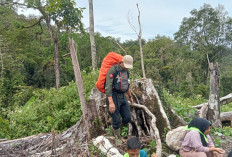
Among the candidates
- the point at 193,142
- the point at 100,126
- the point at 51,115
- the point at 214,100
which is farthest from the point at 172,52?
the point at 193,142

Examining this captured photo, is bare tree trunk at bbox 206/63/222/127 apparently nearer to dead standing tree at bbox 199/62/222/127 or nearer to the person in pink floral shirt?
dead standing tree at bbox 199/62/222/127

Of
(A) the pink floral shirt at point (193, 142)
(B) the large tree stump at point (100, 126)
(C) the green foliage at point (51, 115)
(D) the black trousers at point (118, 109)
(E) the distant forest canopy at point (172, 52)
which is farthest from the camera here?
(E) the distant forest canopy at point (172, 52)

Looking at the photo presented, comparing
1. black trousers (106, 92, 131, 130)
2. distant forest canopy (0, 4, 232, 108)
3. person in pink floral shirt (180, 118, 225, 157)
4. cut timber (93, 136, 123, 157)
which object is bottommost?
cut timber (93, 136, 123, 157)

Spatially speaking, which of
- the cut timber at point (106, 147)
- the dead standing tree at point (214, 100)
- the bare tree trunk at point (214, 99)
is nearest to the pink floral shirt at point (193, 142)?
the cut timber at point (106, 147)

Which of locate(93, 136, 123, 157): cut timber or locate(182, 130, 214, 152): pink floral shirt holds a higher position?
locate(182, 130, 214, 152): pink floral shirt

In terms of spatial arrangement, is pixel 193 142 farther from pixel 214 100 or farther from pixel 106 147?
pixel 214 100

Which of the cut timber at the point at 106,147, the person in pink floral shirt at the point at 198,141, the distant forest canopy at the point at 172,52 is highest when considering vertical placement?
Answer: the distant forest canopy at the point at 172,52

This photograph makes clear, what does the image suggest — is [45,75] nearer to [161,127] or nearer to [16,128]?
[16,128]

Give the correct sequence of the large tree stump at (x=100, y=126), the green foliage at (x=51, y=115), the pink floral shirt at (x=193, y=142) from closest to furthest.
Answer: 1. the pink floral shirt at (x=193, y=142)
2. the large tree stump at (x=100, y=126)
3. the green foliage at (x=51, y=115)

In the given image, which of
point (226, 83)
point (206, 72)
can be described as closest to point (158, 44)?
point (206, 72)

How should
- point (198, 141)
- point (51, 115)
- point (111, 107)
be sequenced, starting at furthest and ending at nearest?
point (51, 115) < point (111, 107) < point (198, 141)

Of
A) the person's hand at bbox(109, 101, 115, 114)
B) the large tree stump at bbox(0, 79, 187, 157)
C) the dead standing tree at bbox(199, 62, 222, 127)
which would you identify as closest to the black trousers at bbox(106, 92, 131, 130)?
the person's hand at bbox(109, 101, 115, 114)

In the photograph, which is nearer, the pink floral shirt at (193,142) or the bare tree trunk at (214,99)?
the pink floral shirt at (193,142)

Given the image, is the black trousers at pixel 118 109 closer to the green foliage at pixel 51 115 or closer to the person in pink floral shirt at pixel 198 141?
the person in pink floral shirt at pixel 198 141
